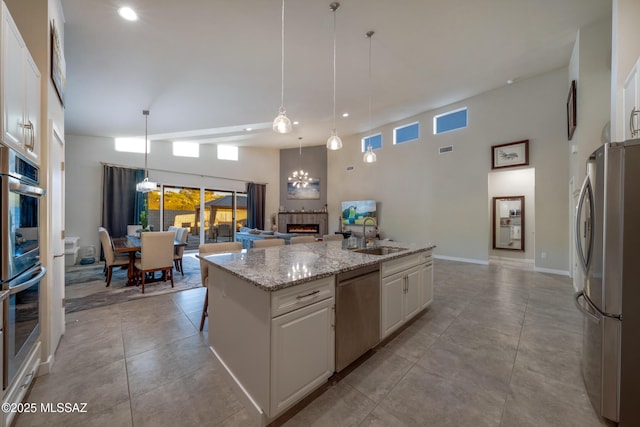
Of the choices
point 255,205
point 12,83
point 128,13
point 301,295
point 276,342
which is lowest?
point 276,342

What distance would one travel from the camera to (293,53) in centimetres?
373

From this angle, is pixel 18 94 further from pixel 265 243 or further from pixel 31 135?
pixel 265 243

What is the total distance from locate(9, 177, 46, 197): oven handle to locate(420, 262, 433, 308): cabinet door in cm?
335

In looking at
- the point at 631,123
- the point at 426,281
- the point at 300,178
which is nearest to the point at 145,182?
the point at 300,178

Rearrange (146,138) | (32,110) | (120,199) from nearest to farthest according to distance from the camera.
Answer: (32,110)
(146,138)
(120,199)

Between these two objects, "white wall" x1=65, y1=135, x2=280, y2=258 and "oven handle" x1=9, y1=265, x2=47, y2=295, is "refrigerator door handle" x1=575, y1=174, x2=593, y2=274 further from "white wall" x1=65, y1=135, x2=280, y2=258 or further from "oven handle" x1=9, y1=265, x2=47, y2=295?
"white wall" x1=65, y1=135, x2=280, y2=258

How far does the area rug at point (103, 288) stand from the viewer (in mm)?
3373

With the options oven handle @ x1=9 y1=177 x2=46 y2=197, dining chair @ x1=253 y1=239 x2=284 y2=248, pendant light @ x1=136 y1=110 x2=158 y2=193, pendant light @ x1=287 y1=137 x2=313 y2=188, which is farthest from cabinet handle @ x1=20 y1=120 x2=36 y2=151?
pendant light @ x1=287 y1=137 x2=313 y2=188

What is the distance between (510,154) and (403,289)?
16.4 feet

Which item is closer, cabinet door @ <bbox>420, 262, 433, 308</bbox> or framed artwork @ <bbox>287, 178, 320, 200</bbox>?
cabinet door @ <bbox>420, 262, 433, 308</bbox>

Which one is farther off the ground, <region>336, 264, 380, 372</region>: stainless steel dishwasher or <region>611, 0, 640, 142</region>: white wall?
<region>611, 0, 640, 142</region>: white wall

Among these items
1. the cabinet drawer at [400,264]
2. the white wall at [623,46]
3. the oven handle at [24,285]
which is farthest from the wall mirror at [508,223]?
the oven handle at [24,285]

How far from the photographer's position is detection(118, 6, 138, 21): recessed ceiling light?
2730 mm

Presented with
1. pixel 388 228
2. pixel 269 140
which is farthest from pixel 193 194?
pixel 388 228
